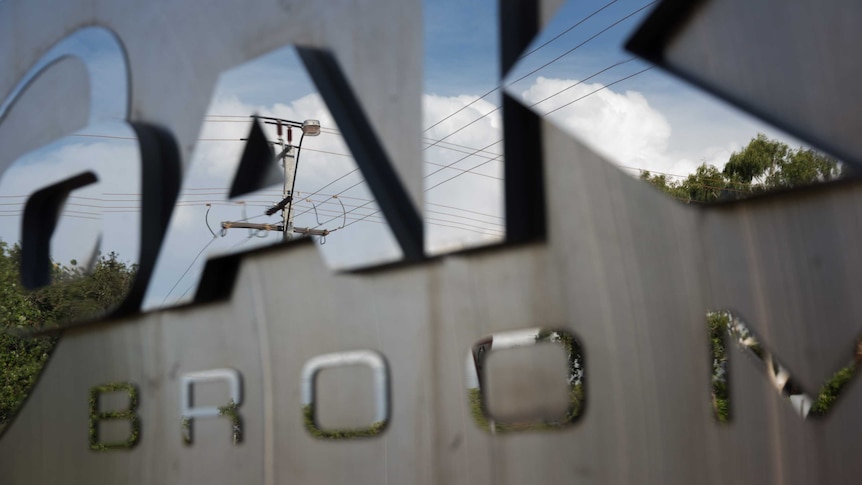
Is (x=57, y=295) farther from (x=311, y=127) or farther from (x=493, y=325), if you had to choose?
(x=493, y=325)

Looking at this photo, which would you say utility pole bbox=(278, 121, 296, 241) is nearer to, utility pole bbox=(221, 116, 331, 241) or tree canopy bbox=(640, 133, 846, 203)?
utility pole bbox=(221, 116, 331, 241)

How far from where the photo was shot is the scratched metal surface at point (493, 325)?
→ 1.85m

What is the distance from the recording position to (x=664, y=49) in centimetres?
211

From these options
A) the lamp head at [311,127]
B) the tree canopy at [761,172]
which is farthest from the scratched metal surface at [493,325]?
the lamp head at [311,127]

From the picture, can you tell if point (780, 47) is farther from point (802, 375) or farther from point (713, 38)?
point (802, 375)

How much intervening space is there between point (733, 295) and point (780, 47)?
1.72 feet

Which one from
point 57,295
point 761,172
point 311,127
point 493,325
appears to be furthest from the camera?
point 57,295

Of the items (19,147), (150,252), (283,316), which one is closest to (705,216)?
(283,316)

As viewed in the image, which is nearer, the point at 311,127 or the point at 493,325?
the point at 493,325

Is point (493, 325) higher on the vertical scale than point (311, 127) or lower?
Result: lower

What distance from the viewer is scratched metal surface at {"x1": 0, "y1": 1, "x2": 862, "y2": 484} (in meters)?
1.85

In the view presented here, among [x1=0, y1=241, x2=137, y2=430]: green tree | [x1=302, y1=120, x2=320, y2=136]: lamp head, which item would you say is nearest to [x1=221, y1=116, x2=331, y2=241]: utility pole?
[x1=302, y1=120, x2=320, y2=136]: lamp head


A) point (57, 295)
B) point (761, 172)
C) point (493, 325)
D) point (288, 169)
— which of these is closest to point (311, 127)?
point (288, 169)

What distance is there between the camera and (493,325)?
2.33 m
